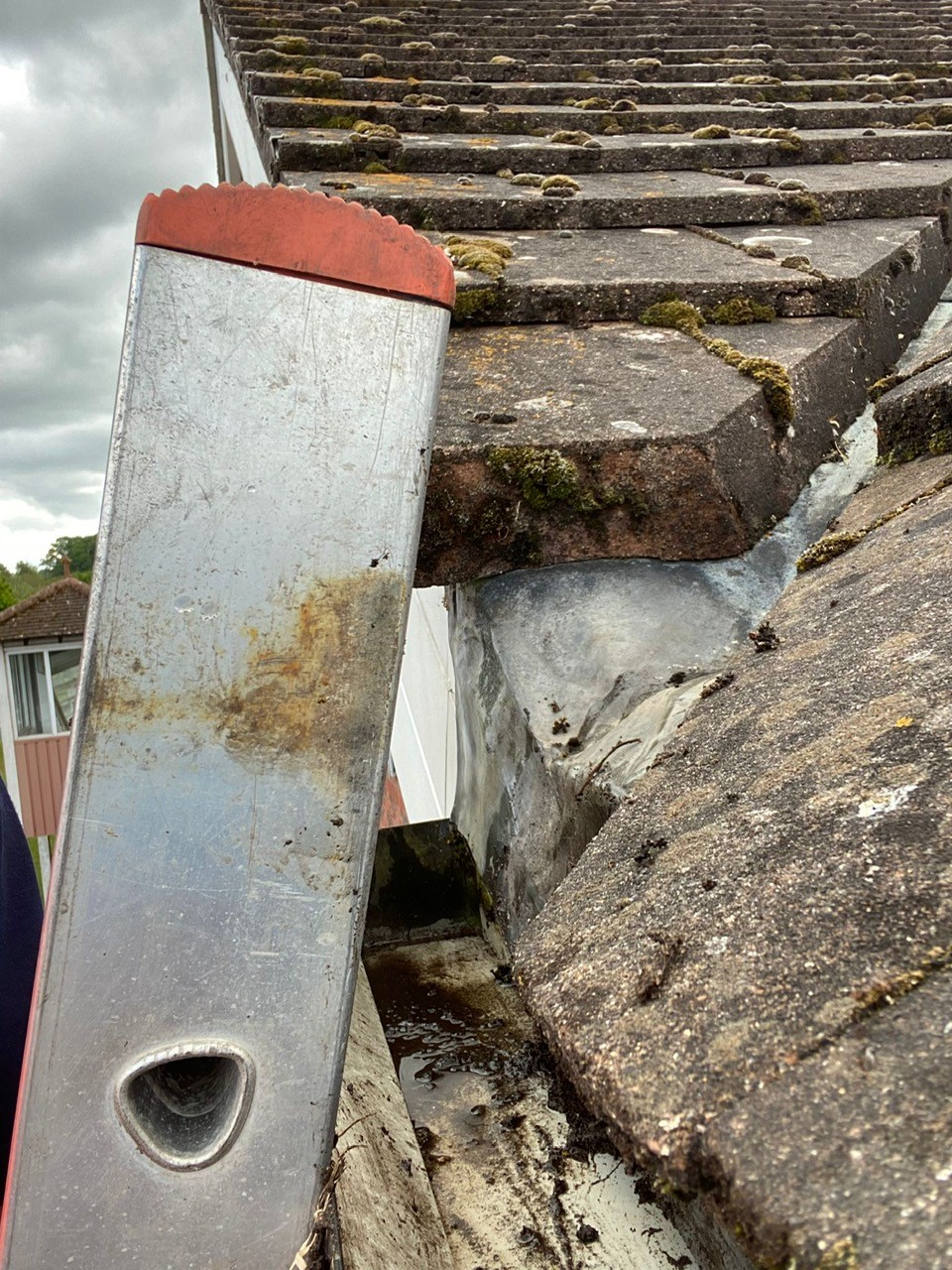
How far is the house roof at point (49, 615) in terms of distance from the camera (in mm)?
21188

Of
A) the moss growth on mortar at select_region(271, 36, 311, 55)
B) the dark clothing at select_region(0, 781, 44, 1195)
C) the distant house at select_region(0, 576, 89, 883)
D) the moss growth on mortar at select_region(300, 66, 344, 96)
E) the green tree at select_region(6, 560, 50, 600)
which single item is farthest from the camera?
the green tree at select_region(6, 560, 50, 600)

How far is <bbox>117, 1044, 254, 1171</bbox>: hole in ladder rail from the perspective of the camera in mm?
1193

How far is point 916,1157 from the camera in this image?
2.20 ft

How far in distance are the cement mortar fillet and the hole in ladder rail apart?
381mm

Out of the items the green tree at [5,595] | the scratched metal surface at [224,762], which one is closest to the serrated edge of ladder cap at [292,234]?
the scratched metal surface at [224,762]

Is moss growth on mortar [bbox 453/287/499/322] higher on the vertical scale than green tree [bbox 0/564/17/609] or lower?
higher

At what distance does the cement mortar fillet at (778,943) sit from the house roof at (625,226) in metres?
0.67

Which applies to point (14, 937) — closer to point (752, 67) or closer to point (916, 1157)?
point (916, 1157)

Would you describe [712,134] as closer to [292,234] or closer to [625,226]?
[625,226]

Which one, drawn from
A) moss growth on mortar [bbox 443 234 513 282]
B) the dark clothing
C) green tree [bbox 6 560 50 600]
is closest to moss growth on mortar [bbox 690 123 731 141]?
moss growth on mortar [bbox 443 234 513 282]

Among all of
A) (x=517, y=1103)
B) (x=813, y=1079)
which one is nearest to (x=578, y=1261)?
(x=517, y=1103)

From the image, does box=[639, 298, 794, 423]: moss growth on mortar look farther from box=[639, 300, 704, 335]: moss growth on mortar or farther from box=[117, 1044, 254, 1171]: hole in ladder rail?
box=[117, 1044, 254, 1171]: hole in ladder rail

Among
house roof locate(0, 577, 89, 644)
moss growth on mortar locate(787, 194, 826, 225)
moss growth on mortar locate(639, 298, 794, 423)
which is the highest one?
moss growth on mortar locate(787, 194, 826, 225)

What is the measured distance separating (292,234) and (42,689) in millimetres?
21466
